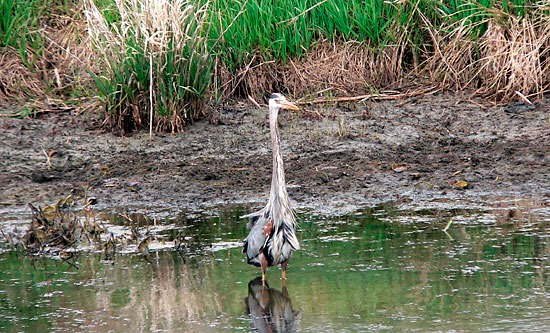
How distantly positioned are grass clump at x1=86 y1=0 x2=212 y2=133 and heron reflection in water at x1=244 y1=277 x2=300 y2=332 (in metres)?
3.74

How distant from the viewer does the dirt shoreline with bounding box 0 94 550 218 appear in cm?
818

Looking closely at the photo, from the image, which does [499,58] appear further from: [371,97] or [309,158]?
[309,158]

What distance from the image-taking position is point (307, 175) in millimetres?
8602

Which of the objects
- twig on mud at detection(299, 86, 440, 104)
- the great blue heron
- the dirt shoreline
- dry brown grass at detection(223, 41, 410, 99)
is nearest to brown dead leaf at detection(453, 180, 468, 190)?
the dirt shoreline

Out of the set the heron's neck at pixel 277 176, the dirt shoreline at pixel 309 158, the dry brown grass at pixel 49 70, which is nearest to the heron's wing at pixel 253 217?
the heron's neck at pixel 277 176

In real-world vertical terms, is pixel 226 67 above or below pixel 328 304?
above

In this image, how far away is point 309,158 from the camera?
8.99 m

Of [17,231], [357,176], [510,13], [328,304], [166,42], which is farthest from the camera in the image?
[510,13]

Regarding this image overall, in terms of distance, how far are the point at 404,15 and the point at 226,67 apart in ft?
6.89

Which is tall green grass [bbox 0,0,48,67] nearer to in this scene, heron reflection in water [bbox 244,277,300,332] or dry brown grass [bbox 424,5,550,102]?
dry brown grass [bbox 424,5,550,102]

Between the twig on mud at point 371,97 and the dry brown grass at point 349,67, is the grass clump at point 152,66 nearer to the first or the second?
the dry brown grass at point 349,67

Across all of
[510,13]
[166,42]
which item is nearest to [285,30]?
[166,42]

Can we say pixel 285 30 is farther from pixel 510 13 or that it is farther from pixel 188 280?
pixel 188 280

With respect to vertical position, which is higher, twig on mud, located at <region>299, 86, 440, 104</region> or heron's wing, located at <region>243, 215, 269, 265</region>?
twig on mud, located at <region>299, 86, 440, 104</region>
